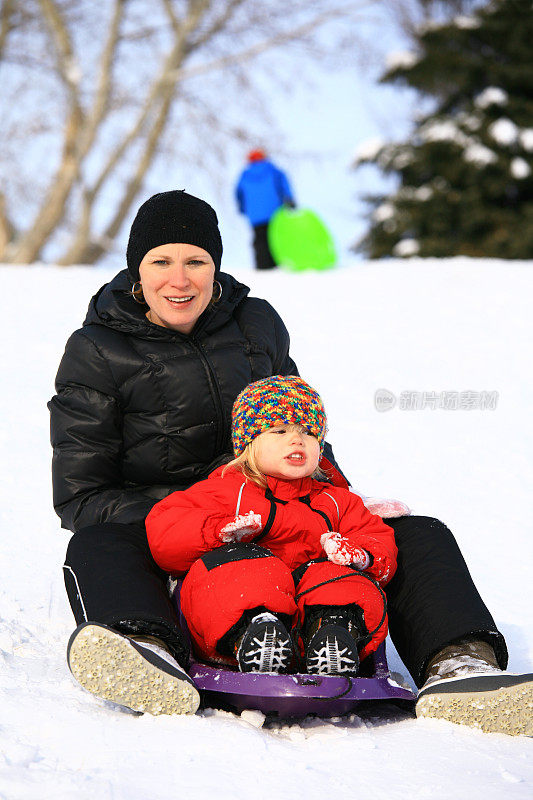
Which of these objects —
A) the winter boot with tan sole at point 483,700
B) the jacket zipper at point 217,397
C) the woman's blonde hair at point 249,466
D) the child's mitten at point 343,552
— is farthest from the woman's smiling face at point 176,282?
A: the winter boot with tan sole at point 483,700

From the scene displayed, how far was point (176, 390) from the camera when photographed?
8.11ft

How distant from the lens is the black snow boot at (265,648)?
1941 millimetres

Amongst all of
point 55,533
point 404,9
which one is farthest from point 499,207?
point 55,533

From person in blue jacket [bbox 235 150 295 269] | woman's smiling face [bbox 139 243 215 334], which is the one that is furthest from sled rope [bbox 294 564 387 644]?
person in blue jacket [bbox 235 150 295 269]

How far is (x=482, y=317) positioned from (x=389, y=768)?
5490mm

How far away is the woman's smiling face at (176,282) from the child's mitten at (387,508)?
680 millimetres

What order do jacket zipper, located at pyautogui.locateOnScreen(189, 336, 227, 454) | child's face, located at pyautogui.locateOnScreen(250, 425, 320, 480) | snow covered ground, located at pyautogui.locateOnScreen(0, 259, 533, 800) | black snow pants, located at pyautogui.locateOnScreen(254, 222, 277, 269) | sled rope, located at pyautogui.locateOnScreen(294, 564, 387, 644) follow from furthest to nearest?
black snow pants, located at pyautogui.locateOnScreen(254, 222, 277, 269) → jacket zipper, located at pyautogui.locateOnScreen(189, 336, 227, 454) → child's face, located at pyautogui.locateOnScreen(250, 425, 320, 480) → sled rope, located at pyautogui.locateOnScreen(294, 564, 387, 644) → snow covered ground, located at pyautogui.locateOnScreen(0, 259, 533, 800)

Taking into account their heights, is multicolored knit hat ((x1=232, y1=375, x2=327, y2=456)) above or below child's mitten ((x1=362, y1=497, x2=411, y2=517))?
above

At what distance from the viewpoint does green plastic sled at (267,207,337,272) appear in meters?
8.94

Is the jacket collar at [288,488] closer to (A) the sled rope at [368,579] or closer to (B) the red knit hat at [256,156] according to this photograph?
(A) the sled rope at [368,579]

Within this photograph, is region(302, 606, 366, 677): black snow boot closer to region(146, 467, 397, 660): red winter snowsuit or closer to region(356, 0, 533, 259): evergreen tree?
region(146, 467, 397, 660): red winter snowsuit

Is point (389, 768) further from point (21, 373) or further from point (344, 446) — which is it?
point (21, 373)

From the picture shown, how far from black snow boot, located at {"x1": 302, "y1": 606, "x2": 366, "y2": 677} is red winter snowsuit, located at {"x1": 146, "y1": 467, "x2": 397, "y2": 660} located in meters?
0.03

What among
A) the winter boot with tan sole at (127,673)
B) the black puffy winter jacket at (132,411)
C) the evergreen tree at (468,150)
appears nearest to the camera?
the winter boot with tan sole at (127,673)
